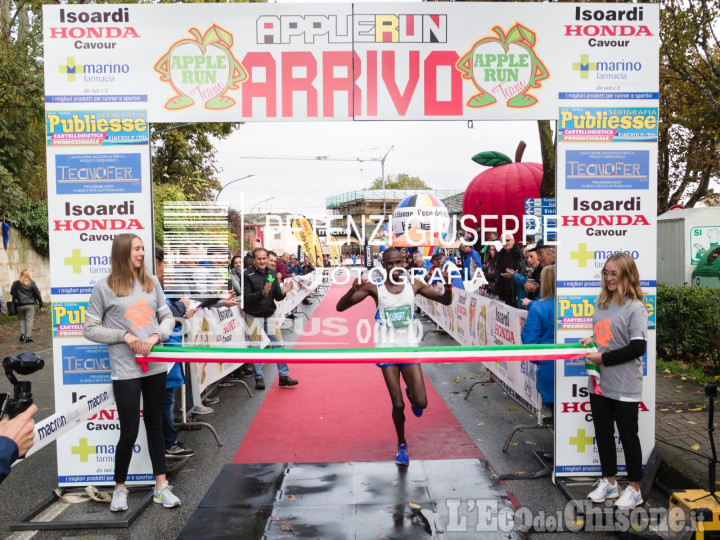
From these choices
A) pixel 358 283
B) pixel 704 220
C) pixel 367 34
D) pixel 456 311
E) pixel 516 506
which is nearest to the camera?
pixel 516 506

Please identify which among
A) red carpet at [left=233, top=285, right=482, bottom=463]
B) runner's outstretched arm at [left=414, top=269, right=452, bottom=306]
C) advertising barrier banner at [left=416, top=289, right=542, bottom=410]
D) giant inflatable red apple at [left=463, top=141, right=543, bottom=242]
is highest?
giant inflatable red apple at [left=463, top=141, right=543, bottom=242]

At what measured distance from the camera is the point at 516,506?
4.85 metres

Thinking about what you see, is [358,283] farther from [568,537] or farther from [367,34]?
[568,537]

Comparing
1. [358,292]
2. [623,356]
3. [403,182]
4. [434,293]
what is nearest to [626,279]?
[623,356]

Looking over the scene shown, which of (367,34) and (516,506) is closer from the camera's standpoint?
(516,506)

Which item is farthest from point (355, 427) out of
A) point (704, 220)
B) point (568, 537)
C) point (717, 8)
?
point (704, 220)

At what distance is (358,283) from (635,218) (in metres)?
2.63

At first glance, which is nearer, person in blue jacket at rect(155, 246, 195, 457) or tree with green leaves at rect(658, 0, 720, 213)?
person in blue jacket at rect(155, 246, 195, 457)

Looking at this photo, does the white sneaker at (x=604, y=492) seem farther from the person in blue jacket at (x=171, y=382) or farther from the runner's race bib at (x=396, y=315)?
the person in blue jacket at (x=171, y=382)

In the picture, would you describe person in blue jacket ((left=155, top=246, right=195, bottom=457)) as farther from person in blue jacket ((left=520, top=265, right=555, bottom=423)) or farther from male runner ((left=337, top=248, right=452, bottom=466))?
person in blue jacket ((left=520, top=265, right=555, bottom=423))

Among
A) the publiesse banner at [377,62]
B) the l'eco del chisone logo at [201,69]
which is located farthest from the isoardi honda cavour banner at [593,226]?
the l'eco del chisone logo at [201,69]

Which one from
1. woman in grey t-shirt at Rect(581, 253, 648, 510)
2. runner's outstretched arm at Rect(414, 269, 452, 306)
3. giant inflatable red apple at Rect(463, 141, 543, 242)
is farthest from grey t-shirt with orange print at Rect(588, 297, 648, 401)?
giant inflatable red apple at Rect(463, 141, 543, 242)

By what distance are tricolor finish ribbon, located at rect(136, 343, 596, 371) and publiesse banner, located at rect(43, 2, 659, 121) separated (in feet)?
6.66

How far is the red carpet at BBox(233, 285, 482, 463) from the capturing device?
615 cm
